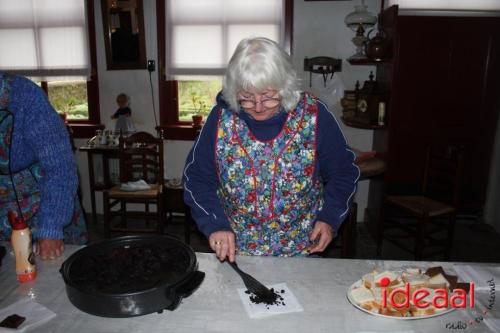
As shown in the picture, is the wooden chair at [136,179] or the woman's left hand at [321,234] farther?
the wooden chair at [136,179]

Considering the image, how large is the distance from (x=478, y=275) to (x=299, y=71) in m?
3.00

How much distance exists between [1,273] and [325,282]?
3.25 feet

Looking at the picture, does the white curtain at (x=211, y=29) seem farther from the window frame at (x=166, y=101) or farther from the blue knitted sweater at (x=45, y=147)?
the blue knitted sweater at (x=45, y=147)

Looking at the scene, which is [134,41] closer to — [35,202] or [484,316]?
[35,202]

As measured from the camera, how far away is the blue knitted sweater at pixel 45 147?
1.29 m

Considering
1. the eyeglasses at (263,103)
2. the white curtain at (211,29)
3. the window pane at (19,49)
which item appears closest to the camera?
the eyeglasses at (263,103)

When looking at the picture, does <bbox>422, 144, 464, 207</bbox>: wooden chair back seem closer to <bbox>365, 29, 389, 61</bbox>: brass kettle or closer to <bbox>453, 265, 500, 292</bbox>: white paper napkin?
<bbox>365, 29, 389, 61</bbox>: brass kettle

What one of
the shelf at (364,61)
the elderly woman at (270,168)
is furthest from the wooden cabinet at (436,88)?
the elderly woman at (270,168)

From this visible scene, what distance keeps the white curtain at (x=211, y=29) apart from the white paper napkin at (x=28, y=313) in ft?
10.4

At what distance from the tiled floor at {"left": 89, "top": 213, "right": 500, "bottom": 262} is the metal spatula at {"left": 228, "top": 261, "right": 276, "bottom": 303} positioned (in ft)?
6.78

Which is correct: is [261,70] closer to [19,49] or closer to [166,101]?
[166,101]

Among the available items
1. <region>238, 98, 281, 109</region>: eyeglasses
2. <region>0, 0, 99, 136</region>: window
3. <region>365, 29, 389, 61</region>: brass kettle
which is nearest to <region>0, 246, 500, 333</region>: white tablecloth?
<region>238, 98, 281, 109</region>: eyeglasses

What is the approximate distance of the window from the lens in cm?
402

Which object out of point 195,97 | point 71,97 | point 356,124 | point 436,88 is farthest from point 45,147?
point 71,97
